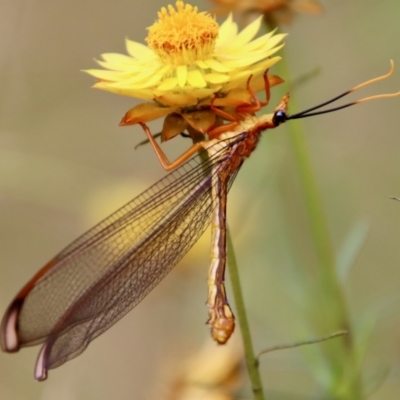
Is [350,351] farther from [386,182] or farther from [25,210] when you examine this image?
[25,210]

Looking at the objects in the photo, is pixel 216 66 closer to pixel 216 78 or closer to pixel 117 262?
Result: pixel 216 78

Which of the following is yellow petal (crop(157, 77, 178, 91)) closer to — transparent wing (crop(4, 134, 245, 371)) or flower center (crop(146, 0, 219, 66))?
flower center (crop(146, 0, 219, 66))

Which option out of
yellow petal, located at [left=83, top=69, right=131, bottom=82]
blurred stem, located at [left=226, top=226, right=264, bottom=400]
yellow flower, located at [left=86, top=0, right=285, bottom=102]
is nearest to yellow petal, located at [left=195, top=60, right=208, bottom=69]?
yellow flower, located at [left=86, top=0, right=285, bottom=102]

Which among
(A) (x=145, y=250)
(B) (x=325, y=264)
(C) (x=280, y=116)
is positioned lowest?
(B) (x=325, y=264)

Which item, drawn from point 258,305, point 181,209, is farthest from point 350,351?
point 258,305

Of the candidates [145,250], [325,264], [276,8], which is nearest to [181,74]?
[145,250]
